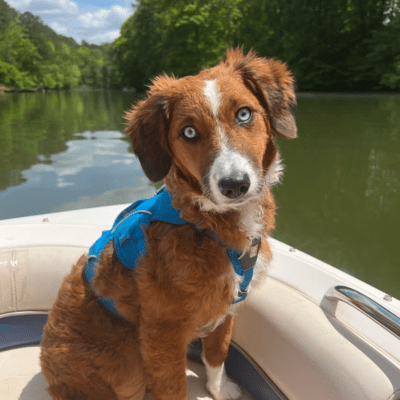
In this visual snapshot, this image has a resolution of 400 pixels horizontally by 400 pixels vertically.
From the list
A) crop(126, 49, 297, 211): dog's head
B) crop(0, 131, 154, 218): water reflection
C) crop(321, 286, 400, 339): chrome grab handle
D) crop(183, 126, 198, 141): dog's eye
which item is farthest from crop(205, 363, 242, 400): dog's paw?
crop(0, 131, 154, 218): water reflection

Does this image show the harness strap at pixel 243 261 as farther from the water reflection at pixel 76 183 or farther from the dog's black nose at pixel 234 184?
the water reflection at pixel 76 183

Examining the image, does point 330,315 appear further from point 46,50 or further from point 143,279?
point 46,50

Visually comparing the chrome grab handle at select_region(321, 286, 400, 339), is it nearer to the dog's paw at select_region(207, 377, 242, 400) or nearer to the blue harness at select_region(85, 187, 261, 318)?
the blue harness at select_region(85, 187, 261, 318)

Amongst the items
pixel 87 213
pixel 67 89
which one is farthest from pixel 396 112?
pixel 67 89

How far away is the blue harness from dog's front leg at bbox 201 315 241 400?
0.32 metres

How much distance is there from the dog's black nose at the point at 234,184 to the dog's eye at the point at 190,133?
257 millimetres

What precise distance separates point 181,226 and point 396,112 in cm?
1924

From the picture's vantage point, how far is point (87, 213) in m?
3.01

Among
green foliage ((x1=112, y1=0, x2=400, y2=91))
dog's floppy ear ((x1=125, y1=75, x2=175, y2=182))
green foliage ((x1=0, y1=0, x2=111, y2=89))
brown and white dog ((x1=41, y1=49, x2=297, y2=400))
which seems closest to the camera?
brown and white dog ((x1=41, y1=49, x2=297, y2=400))

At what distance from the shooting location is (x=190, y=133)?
1.62 metres

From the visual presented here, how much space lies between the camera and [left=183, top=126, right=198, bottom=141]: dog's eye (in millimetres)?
1612

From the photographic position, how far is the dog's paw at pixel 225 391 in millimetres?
2041

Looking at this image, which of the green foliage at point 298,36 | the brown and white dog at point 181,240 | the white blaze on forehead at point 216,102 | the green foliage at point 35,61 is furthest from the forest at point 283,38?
the white blaze on forehead at point 216,102

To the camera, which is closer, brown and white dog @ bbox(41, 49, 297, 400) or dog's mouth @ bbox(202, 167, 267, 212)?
dog's mouth @ bbox(202, 167, 267, 212)
